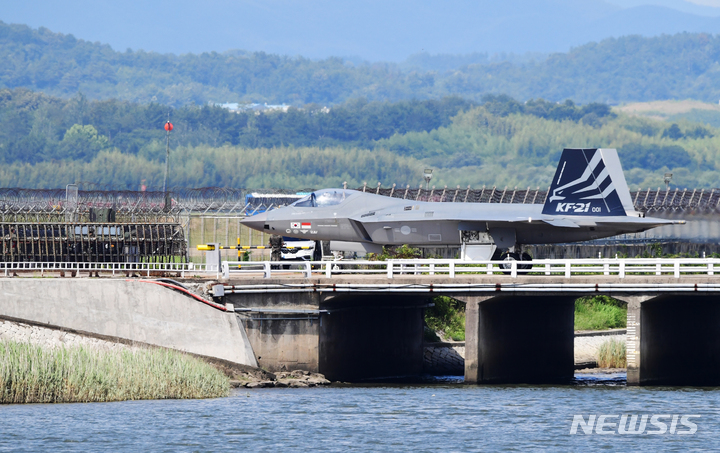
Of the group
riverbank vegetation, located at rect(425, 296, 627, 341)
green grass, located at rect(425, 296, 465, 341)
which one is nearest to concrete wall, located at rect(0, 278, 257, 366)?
riverbank vegetation, located at rect(425, 296, 627, 341)

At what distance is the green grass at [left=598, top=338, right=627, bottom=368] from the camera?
45.5 meters

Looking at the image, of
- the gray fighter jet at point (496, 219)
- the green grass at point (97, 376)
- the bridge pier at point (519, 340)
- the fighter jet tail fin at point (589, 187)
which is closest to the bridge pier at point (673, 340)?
the gray fighter jet at point (496, 219)

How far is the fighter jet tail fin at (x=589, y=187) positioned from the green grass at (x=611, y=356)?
301 inches

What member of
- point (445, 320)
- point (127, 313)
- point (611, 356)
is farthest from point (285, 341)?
point (611, 356)

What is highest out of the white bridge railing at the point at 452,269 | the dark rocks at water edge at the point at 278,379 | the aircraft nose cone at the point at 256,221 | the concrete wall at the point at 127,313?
the aircraft nose cone at the point at 256,221

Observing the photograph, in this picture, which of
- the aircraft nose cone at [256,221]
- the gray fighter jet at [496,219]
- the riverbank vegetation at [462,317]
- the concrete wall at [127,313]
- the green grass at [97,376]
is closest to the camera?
the green grass at [97,376]

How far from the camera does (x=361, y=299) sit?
4059 centimetres

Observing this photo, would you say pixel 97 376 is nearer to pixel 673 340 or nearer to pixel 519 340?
pixel 519 340

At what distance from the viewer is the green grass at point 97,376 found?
102 ft

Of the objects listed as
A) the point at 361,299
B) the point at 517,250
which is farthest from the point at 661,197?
the point at 361,299

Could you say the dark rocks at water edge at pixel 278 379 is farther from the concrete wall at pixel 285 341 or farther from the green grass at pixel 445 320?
the green grass at pixel 445 320

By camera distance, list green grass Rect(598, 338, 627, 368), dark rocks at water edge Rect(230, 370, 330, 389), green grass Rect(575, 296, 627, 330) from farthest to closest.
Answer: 1. green grass Rect(575, 296, 627, 330)
2. green grass Rect(598, 338, 627, 368)
3. dark rocks at water edge Rect(230, 370, 330, 389)

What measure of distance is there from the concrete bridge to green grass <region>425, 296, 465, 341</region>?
7.28 metres

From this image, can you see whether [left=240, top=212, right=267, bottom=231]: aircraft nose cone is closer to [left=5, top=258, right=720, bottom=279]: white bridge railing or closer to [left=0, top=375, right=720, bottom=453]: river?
[left=5, top=258, right=720, bottom=279]: white bridge railing
